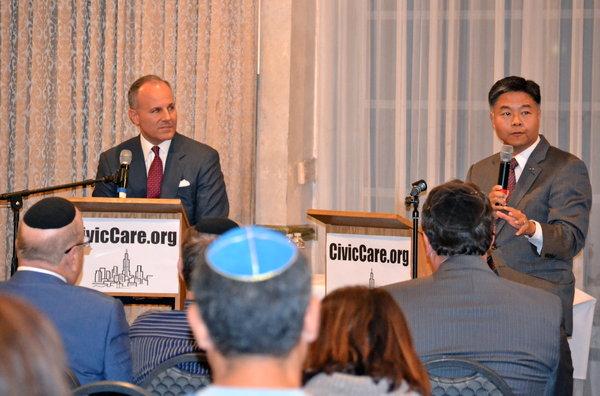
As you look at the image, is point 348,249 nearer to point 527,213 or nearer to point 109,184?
point 527,213

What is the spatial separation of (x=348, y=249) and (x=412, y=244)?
1.31 ft

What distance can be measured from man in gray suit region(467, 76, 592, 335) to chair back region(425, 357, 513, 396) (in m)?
2.03

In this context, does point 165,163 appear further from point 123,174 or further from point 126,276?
point 126,276

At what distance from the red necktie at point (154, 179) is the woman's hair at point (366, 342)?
366cm

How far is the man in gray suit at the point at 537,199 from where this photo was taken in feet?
15.8

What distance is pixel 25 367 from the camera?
1382 mm

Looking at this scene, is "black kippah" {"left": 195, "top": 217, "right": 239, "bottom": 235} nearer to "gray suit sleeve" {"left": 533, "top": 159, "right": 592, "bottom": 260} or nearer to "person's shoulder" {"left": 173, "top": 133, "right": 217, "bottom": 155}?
"gray suit sleeve" {"left": 533, "top": 159, "right": 592, "bottom": 260}

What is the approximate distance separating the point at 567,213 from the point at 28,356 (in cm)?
391

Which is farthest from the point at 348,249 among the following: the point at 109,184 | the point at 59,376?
the point at 59,376

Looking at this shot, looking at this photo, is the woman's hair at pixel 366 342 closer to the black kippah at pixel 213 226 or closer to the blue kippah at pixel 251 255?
the blue kippah at pixel 251 255

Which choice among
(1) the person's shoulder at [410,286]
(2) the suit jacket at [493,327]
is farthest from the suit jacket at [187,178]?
(2) the suit jacket at [493,327]

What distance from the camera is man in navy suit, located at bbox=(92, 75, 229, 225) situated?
5770 millimetres

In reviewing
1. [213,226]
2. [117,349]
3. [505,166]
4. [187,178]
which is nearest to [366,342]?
[117,349]

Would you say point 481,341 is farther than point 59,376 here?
Yes
